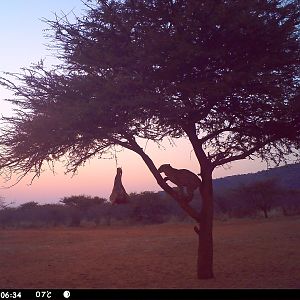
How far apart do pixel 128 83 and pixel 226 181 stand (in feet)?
296

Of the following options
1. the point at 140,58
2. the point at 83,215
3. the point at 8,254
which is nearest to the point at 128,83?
the point at 140,58

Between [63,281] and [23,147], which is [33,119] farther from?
[63,281]

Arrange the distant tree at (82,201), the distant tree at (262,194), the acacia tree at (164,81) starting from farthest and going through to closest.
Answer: the distant tree at (82,201) < the distant tree at (262,194) < the acacia tree at (164,81)

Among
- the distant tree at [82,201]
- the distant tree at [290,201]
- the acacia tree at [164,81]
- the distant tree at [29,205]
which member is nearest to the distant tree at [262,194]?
the distant tree at [290,201]

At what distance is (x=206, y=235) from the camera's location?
14.9m

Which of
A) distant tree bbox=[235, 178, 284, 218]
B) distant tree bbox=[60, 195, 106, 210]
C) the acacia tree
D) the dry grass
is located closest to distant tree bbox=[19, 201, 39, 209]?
distant tree bbox=[60, 195, 106, 210]

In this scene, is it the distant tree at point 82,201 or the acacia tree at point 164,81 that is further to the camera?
the distant tree at point 82,201

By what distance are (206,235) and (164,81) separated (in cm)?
411

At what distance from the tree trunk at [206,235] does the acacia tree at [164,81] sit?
0.08 ft

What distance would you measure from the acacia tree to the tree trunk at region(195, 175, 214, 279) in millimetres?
26

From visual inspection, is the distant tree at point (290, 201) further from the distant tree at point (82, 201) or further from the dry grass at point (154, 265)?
the dry grass at point (154, 265)

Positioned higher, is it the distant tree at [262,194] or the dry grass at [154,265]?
the distant tree at [262,194]

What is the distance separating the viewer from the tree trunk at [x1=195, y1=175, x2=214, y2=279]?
14875 millimetres

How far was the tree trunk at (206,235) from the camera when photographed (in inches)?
586
